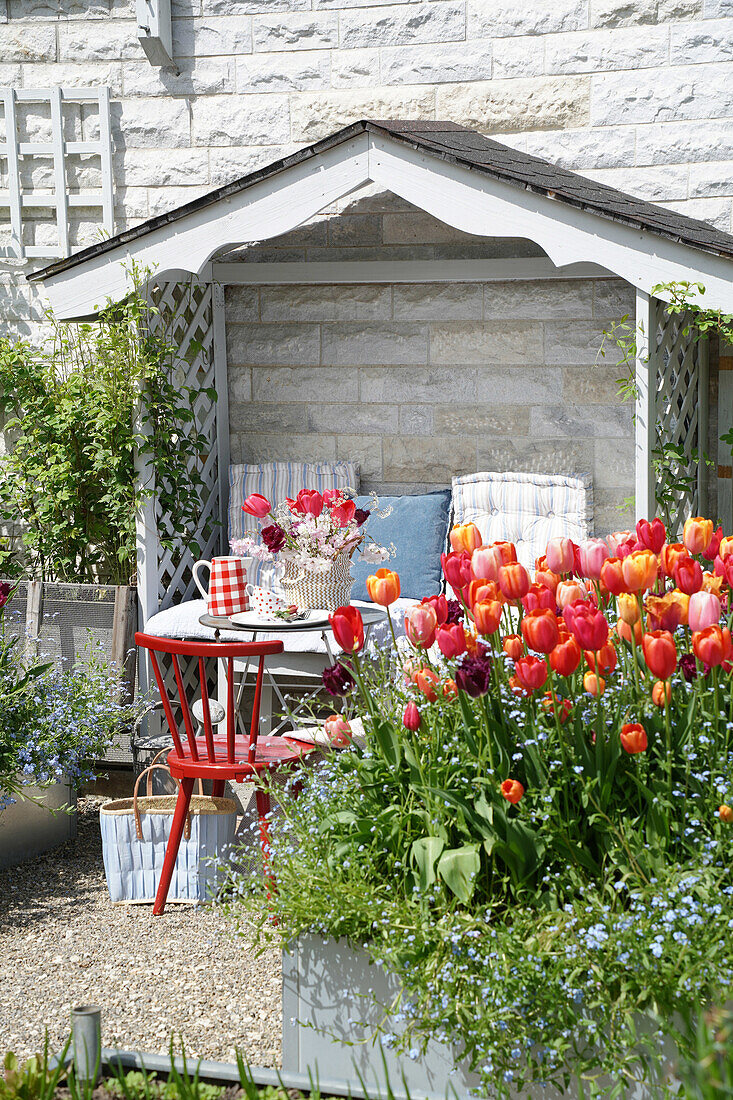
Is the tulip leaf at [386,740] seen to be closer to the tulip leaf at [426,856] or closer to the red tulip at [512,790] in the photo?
the tulip leaf at [426,856]

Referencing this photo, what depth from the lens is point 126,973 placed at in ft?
10.2

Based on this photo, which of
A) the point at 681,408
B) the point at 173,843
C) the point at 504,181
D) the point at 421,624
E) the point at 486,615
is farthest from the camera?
the point at 681,408

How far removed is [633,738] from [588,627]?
210 millimetres

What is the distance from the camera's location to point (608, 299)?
5105 millimetres

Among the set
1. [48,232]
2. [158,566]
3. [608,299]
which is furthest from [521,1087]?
[48,232]

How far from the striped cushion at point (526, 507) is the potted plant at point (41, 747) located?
1920 millimetres

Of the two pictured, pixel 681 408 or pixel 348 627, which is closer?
pixel 348 627

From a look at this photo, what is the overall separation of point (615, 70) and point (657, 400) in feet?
5.31

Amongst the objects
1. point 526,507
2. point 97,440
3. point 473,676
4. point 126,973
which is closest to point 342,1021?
point 473,676

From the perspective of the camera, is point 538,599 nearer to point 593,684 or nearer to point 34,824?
point 593,684

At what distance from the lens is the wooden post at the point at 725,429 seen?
513 cm

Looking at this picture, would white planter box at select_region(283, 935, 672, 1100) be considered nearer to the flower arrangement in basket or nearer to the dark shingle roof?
the flower arrangement in basket

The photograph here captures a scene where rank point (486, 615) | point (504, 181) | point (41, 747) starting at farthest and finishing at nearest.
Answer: point (504, 181) → point (41, 747) → point (486, 615)

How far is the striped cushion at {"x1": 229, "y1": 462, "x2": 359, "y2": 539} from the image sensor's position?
5410mm
